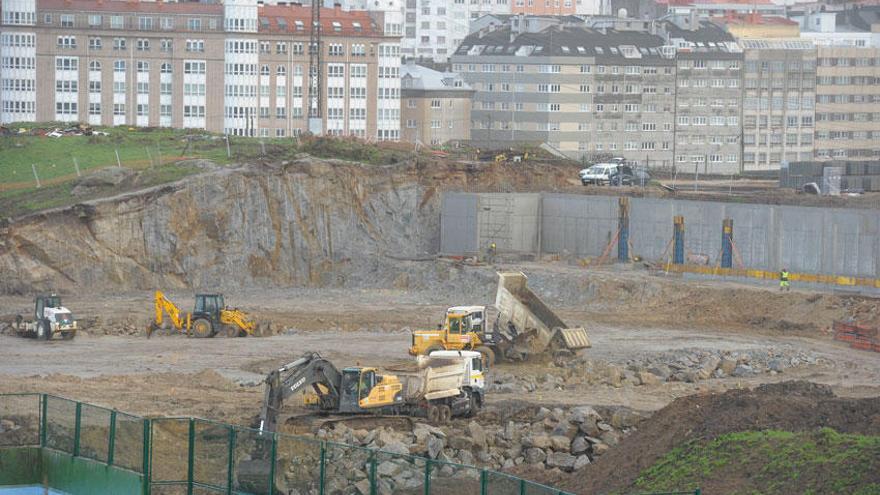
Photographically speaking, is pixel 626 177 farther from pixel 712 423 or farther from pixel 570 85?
pixel 712 423

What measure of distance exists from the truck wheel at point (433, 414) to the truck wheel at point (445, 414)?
0.06 m

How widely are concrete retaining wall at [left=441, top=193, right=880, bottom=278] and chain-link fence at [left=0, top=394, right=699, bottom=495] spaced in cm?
3504

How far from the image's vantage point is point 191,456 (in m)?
22.9

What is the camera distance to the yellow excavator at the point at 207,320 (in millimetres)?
49906

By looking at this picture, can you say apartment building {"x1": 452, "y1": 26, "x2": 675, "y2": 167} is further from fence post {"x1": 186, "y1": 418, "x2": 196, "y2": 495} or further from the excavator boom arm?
fence post {"x1": 186, "y1": 418, "x2": 196, "y2": 495}

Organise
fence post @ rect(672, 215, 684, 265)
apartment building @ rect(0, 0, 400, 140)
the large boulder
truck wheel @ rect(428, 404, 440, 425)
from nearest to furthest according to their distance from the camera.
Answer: the large boulder, truck wheel @ rect(428, 404, 440, 425), fence post @ rect(672, 215, 684, 265), apartment building @ rect(0, 0, 400, 140)

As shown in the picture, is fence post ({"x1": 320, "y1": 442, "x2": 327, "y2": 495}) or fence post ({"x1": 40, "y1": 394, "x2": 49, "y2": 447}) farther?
fence post ({"x1": 40, "y1": 394, "x2": 49, "y2": 447})

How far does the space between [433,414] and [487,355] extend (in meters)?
8.52

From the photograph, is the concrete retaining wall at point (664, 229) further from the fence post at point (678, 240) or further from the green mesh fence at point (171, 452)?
the green mesh fence at point (171, 452)

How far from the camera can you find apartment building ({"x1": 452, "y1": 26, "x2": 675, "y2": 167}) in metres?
119

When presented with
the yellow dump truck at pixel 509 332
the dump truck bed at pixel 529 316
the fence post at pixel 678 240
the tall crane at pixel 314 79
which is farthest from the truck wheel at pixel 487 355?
the tall crane at pixel 314 79

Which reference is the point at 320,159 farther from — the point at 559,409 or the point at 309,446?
the point at 309,446

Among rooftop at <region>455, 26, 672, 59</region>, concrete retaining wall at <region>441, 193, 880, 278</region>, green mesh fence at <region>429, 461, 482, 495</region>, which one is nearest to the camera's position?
green mesh fence at <region>429, 461, 482, 495</region>

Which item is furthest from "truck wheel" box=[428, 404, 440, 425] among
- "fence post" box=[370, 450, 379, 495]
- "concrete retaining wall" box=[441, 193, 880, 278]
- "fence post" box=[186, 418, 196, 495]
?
"concrete retaining wall" box=[441, 193, 880, 278]
